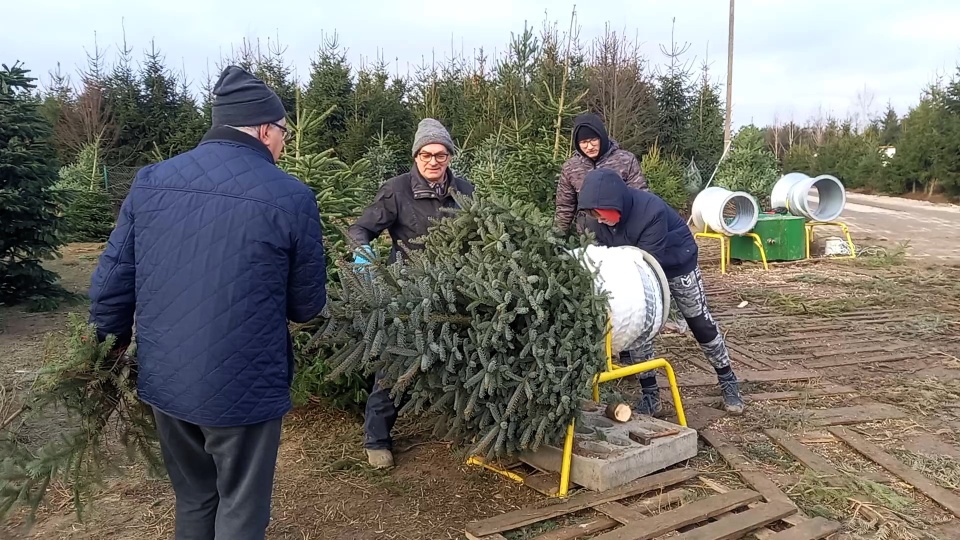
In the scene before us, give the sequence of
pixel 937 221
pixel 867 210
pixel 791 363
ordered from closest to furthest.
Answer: pixel 791 363
pixel 937 221
pixel 867 210

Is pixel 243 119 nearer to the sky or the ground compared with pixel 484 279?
nearer to the sky

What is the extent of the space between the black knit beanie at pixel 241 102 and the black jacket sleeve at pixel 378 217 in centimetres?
148

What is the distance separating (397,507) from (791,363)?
11.5 ft

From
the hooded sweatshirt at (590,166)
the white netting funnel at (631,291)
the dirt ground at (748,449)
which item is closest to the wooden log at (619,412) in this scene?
the white netting funnel at (631,291)

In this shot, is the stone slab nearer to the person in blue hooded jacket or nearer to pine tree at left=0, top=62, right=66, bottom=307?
the person in blue hooded jacket

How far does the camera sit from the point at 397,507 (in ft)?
10.4

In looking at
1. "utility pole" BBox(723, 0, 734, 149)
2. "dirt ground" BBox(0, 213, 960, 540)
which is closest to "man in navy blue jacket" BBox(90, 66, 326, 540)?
"dirt ground" BBox(0, 213, 960, 540)

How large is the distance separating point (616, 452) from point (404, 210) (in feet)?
5.15

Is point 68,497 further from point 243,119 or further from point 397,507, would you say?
point 243,119

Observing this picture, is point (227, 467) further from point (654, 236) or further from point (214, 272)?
point (654, 236)

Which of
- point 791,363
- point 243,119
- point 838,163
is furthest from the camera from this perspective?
point 838,163

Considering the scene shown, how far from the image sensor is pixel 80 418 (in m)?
2.40

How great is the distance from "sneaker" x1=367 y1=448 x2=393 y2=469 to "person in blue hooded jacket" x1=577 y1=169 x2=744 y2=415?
57.9 inches

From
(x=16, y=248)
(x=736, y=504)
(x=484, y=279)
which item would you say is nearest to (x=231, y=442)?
(x=484, y=279)
